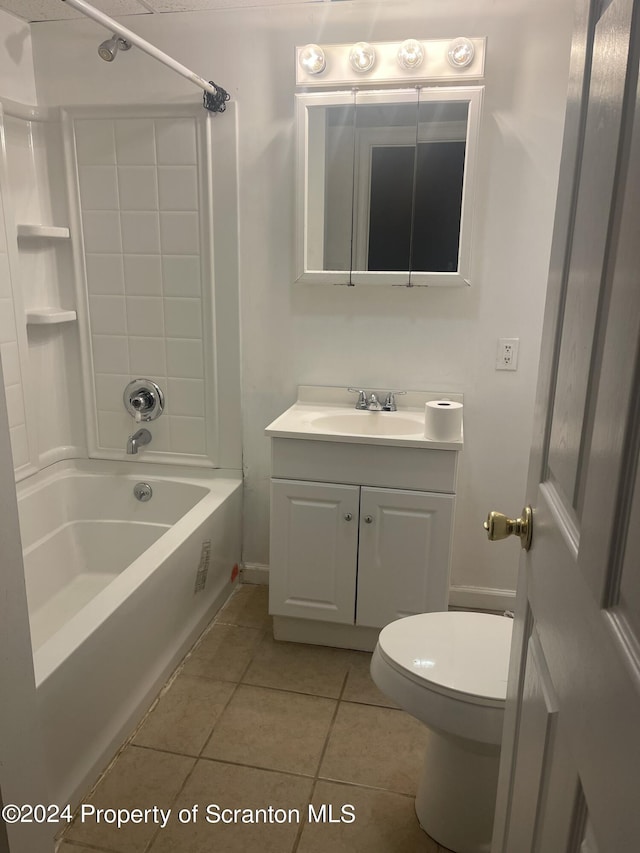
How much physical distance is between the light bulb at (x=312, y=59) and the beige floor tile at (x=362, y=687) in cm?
211

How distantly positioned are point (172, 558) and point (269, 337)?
0.97 m

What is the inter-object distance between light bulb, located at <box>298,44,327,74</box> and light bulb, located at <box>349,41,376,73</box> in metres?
0.10

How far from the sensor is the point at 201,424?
2.71 m

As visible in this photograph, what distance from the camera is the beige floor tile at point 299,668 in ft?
7.09

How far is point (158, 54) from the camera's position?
197cm

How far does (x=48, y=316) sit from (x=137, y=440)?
0.61 metres

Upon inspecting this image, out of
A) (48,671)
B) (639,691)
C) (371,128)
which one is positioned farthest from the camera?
(371,128)

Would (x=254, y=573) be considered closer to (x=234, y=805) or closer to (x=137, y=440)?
(x=137, y=440)

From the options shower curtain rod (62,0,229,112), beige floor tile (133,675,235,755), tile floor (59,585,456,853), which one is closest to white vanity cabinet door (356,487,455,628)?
tile floor (59,585,456,853)

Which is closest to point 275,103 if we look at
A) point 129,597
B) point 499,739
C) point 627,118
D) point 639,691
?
point 129,597

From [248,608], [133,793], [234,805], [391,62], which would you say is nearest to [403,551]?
[248,608]

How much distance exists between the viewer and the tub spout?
2.69 m

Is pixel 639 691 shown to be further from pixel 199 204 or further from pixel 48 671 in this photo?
pixel 199 204

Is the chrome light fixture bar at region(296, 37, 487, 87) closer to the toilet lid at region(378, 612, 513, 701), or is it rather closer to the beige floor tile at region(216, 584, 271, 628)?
the toilet lid at region(378, 612, 513, 701)
